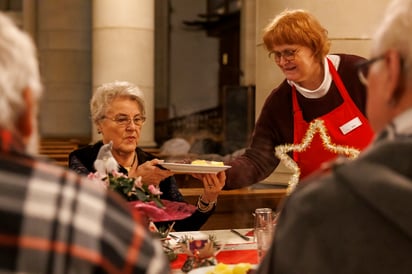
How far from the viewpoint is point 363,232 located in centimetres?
116

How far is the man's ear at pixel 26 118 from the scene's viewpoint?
106cm

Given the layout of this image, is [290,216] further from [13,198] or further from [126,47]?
[126,47]

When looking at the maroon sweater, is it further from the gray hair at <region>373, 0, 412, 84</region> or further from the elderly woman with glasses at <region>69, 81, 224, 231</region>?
the gray hair at <region>373, 0, 412, 84</region>

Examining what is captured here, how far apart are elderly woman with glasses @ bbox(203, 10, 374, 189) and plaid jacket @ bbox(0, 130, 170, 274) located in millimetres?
2015

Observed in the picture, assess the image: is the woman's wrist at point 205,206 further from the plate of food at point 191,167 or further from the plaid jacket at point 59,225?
the plaid jacket at point 59,225

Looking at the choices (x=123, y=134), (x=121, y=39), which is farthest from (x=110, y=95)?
(x=121, y=39)

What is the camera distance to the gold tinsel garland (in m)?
3.09

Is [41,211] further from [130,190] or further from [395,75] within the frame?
[130,190]

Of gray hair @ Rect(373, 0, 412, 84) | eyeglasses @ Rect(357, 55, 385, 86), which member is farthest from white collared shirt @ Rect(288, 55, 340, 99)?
gray hair @ Rect(373, 0, 412, 84)

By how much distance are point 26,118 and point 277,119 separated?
2.32 m

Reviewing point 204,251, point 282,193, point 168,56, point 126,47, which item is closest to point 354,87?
point 204,251

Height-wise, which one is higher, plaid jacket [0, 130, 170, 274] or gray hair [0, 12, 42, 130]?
gray hair [0, 12, 42, 130]

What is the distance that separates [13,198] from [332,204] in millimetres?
592

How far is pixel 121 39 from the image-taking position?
8.98 m
